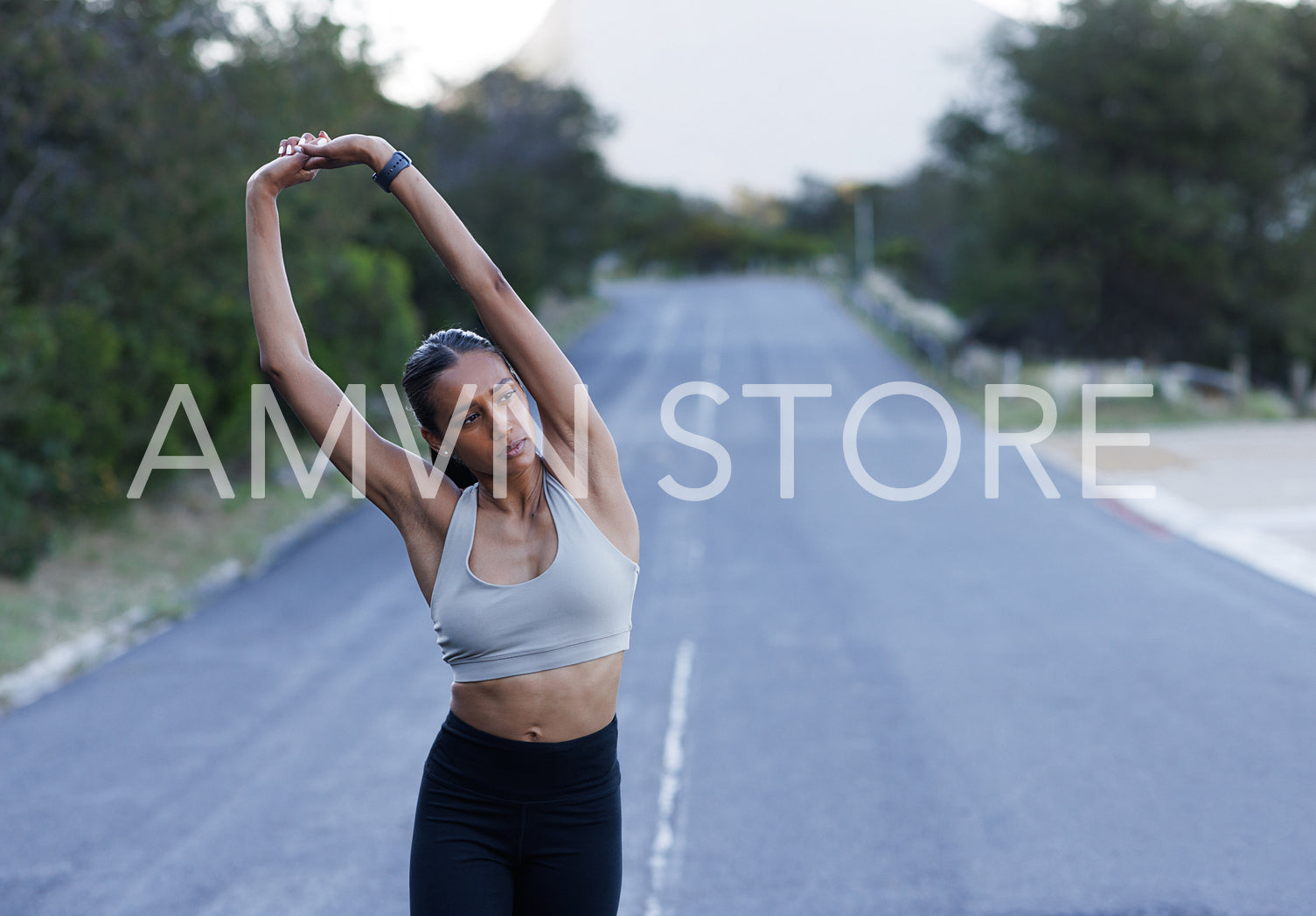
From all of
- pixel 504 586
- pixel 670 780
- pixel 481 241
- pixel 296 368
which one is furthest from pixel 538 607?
pixel 481 241

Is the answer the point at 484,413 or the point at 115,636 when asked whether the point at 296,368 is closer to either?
the point at 484,413

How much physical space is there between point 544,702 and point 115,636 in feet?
27.2

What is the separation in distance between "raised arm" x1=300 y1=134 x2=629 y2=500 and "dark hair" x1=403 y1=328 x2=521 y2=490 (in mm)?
47

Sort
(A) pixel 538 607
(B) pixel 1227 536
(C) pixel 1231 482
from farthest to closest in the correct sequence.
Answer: (C) pixel 1231 482 < (B) pixel 1227 536 < (A) pixel 538 607

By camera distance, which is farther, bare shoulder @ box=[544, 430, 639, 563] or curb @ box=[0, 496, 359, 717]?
curb @ box=[0, 496, 359, 717]

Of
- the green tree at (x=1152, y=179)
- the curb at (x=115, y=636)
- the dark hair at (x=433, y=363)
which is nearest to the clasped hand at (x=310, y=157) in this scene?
the dark hair at (x=433, y=363)

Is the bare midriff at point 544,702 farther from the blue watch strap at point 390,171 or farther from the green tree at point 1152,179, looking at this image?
the green tree at point 1152,179

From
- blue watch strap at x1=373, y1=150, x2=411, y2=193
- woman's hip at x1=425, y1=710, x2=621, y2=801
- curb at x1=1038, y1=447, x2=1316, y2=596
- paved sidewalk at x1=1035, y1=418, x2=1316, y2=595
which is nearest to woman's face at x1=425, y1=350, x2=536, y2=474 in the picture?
blue watch strap at x1=373, y1=150, x2=411, y2=193

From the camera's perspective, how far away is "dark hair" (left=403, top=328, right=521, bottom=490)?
2604 mm

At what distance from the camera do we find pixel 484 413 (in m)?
2.57

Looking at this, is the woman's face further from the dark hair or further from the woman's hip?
the woman's hip

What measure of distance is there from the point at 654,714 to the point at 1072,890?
292cm

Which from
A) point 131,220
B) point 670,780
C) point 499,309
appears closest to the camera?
point 499,309

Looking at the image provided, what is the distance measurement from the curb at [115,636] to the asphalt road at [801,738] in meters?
0.22
